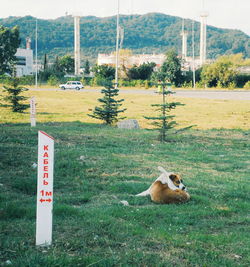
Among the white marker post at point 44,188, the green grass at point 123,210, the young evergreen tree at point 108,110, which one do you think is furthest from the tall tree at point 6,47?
the white marker post at point 44,188

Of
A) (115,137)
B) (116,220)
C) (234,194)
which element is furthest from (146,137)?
(116,220)

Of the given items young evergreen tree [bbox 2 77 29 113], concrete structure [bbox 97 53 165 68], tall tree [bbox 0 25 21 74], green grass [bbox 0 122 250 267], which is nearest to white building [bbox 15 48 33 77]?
concrete structure [bbox 97 53 165 68]

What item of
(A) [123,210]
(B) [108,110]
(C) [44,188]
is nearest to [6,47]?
(B) [108,110]

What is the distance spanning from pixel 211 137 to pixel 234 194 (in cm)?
885

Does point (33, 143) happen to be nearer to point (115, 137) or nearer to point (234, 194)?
point (115, 137)

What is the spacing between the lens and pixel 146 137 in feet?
51.9

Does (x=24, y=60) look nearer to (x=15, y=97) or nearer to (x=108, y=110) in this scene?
(x=15, y=97)

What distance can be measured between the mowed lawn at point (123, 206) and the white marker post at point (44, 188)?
16 centimetres

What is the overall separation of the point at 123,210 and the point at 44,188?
197 centimetres

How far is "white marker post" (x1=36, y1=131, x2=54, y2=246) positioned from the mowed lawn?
6.4 inches

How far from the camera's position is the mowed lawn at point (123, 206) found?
4.73 m

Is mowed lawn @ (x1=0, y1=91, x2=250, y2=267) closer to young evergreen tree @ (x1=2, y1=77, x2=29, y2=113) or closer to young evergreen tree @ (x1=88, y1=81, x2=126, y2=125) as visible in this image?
young evergreen tree @ (x1=88, y1=81, x2=126, y2=125)

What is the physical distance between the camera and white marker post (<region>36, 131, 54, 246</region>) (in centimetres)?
460

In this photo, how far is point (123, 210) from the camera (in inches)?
252
